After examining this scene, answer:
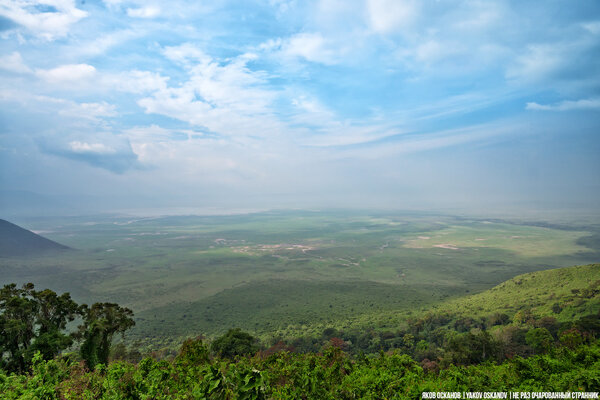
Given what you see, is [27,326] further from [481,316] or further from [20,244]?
[20,244]

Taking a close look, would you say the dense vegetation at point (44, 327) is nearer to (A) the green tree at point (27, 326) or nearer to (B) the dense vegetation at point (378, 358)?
(A) the green tree at point (27, 326)

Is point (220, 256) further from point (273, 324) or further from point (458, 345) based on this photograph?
point (458, 345)

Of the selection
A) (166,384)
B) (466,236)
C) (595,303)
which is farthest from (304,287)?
(466,236)

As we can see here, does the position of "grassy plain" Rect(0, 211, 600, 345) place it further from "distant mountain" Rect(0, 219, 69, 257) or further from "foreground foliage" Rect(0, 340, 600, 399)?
"foreground foliage" Rect(0, 340, 600, 399)

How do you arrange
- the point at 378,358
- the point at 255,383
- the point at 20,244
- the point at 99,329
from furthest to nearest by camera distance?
the point at 20,244
the point at 378,358
the point at 99,329
the point at 255,383

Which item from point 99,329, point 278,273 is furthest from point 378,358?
point 278,273

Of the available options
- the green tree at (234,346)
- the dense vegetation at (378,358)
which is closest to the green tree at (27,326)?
the dense vegetation at (378,358)
